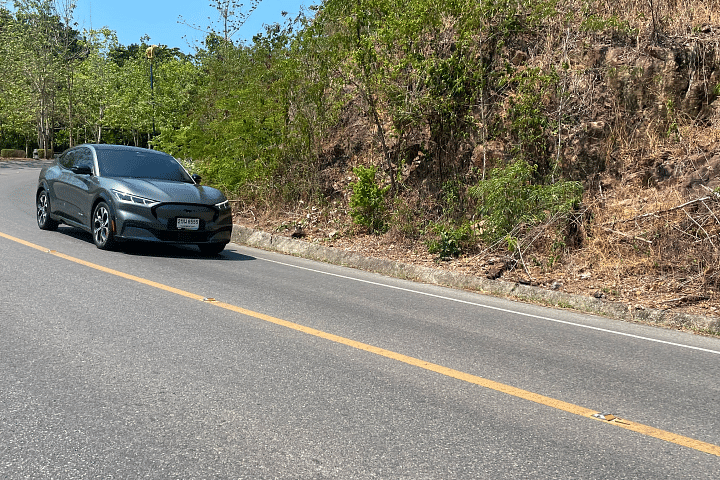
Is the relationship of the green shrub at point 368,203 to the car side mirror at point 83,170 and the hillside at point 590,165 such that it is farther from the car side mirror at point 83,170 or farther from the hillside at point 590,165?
the car side mirror at point 83,170

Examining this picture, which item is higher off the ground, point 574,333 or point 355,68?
point 355,68

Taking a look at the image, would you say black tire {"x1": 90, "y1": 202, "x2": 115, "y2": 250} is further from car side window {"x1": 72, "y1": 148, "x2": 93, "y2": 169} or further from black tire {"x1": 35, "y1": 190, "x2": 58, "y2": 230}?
black tire {"x1": 35, "y1": 190, "x2": 58, "y2": 230}

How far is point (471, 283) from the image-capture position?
10.5 metres

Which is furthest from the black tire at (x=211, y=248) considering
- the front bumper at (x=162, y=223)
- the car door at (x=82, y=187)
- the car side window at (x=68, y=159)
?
the car side window at (x=68, y=159)

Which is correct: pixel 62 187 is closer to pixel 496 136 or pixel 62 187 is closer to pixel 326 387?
pixel 496 136

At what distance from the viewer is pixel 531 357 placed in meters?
6.05

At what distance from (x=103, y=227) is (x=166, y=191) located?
1.13 m

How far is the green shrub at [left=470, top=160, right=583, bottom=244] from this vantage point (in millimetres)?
11414

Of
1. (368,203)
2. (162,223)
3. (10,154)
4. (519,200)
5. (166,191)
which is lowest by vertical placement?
(10,154)

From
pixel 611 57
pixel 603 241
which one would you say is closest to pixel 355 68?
pixel 611 57

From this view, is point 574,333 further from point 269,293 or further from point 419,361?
point 269,293

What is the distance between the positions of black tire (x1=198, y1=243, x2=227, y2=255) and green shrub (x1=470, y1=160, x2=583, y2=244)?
14.4 feet

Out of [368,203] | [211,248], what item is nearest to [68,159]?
[211,248]

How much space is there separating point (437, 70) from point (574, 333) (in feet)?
24.7
